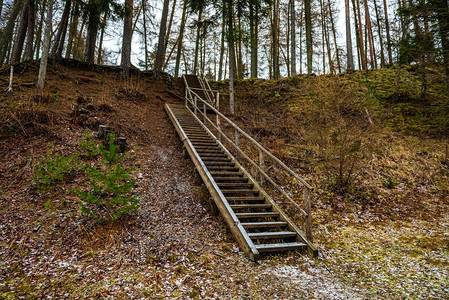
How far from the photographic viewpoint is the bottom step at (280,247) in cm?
414

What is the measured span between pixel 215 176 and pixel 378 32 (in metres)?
23.0

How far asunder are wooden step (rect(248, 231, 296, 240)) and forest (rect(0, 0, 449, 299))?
0.06 metres

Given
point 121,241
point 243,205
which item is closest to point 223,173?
point 243,205

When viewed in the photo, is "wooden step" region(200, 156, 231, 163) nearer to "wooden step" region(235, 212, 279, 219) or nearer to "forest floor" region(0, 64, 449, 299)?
"forest floor" region(0, 64, 449, 299)

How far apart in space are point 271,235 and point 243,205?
98 cm

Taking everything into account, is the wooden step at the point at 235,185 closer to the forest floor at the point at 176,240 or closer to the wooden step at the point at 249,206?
the forest floor at the point at 176,240

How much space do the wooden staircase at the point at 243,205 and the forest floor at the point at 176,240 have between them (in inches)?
9.9

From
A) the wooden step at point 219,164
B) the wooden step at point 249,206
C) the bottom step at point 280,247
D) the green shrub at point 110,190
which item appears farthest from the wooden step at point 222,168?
the bottom step at point 280,247

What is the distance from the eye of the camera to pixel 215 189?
562 centimetres

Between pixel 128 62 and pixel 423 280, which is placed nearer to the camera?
pixel 423 280

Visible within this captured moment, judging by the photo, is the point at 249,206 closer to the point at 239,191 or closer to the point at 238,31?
the point at 239,191

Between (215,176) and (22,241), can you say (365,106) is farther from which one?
(22,241)

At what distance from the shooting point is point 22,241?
374 centimetres

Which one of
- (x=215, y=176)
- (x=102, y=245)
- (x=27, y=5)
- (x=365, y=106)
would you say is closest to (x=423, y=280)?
(x=215, y=176)
